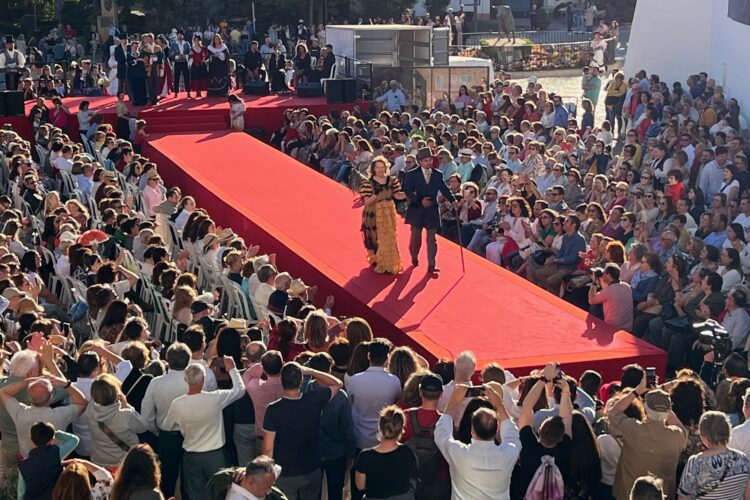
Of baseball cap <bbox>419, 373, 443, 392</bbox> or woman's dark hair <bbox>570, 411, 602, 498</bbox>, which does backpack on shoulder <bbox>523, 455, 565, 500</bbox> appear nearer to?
woman's dark hair <bbox>570, 411, 602, 498</bbox>

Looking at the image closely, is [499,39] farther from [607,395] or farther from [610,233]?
[607,395]

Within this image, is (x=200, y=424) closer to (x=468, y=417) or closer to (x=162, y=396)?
(x=162, y=396)

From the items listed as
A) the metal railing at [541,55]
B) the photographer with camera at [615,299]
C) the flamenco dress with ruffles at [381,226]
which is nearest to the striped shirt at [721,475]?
the photographer with camera at [615,299]

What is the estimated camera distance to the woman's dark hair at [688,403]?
24.4ft

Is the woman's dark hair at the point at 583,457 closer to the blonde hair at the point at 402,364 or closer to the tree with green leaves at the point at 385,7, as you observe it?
the blonde hair at the point at 402,364

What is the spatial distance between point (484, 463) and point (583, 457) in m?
0.70

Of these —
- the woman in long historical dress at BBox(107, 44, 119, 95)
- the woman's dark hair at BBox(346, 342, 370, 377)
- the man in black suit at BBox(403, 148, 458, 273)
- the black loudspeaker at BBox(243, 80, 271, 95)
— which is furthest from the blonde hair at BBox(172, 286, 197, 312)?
the black loudspeaker at BBox(243, 80, 271, 95)

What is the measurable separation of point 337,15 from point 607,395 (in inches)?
1481

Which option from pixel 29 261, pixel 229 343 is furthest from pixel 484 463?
pixel 29 261

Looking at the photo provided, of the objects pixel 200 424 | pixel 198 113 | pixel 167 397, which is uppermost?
pixel 167 397

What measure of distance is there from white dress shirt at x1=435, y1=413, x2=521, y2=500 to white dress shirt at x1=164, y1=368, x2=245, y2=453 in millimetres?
1499

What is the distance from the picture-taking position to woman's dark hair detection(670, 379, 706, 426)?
7434mm

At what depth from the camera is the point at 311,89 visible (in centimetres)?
2542

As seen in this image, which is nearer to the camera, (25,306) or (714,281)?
(25,306)
